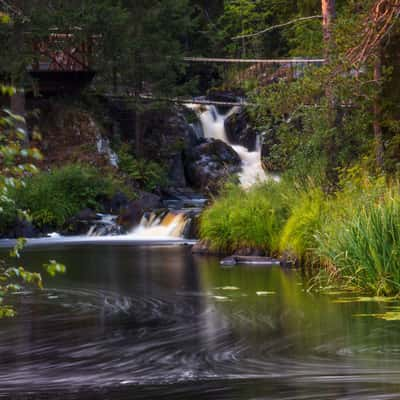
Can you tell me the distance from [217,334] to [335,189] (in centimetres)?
776

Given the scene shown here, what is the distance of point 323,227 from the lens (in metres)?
14.9

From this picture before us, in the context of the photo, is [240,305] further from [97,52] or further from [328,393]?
[97,52]

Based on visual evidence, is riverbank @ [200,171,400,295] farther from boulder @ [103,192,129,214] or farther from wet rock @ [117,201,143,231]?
boulder @ [103,192,129,214]

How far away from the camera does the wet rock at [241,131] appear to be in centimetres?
3603

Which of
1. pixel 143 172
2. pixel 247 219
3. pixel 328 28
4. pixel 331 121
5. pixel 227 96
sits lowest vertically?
pixel 247 219

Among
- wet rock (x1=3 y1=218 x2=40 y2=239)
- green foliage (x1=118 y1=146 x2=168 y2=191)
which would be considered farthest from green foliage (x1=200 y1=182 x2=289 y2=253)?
green foliage (x1=118 y1=146 x2=168 y2=191)

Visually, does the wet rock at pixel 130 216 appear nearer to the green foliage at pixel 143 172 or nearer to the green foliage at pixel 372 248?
the green foliage at pixel 143 172

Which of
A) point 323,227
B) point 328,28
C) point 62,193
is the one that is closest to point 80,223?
point 62,193

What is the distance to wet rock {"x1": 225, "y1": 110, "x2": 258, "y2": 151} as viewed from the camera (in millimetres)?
36031

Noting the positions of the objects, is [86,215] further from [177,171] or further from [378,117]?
[378,117]

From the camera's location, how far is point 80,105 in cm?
3281

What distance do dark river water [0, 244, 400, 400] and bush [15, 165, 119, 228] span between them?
421 inches

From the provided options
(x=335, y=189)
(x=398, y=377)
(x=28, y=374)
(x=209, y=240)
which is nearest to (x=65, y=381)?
(x=28, y=374)

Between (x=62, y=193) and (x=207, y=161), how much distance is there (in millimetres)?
7860
